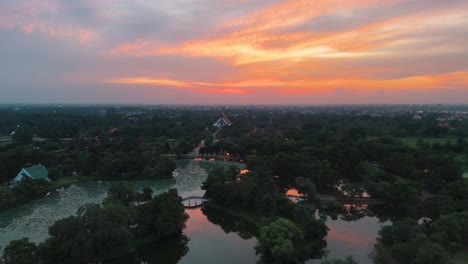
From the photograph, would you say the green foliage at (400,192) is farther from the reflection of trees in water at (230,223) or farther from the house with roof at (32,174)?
the house with roof at (32,174)

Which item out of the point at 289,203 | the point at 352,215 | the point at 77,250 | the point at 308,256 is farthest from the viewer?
the point at 352,215

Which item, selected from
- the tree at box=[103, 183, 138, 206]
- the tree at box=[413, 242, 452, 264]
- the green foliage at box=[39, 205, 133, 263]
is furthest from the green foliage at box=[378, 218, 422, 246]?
the tree at box=[103, 183, 138, 206]

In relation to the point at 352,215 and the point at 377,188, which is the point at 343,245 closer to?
the point at 352,215

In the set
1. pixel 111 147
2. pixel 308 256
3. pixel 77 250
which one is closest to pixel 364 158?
pixel 308 256

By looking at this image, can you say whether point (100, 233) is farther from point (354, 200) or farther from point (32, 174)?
point (354, 200)

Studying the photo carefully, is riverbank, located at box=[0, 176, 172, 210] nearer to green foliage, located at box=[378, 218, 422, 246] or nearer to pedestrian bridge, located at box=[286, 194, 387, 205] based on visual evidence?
pedestrian bridge, located at box=[286, 194, 387, 205]
